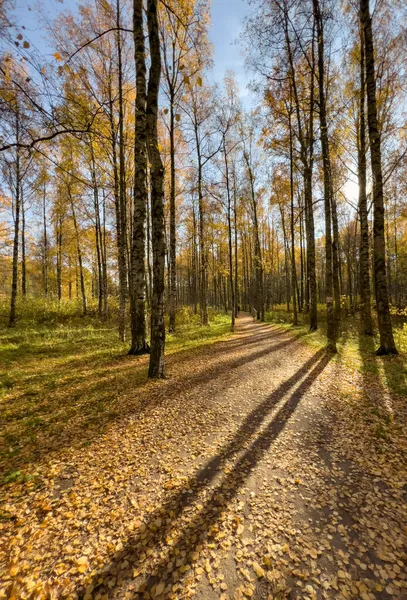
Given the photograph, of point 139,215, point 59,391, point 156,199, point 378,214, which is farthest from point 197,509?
point 378,214

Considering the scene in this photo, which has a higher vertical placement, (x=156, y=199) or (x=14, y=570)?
(x=156, y=199)

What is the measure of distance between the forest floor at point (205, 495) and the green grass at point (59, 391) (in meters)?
0.04

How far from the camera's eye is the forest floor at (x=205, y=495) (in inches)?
82.5

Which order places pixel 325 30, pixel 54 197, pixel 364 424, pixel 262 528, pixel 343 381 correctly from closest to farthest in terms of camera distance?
pixel 262 528 → pixel 364 424 → pixel 343 381 → pixel 325 30 → pixel 54 197

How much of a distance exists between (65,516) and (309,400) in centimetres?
469

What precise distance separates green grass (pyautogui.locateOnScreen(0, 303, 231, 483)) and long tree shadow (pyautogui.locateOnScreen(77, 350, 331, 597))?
175cm

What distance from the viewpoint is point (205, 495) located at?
9.71 feet

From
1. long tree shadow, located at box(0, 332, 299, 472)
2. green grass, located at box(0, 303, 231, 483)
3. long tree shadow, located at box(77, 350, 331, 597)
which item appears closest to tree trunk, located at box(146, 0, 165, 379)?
long tree shadow, located at box(0, 332, 299, 472)

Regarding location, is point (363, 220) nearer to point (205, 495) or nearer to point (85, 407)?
point (205, 495)

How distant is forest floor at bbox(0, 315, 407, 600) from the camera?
2096mm

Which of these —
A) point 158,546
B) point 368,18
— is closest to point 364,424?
point 158,546

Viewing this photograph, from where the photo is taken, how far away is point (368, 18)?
766cm

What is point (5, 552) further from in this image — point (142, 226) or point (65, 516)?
point (142, 226)

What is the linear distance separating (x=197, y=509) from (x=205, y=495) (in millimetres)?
210
